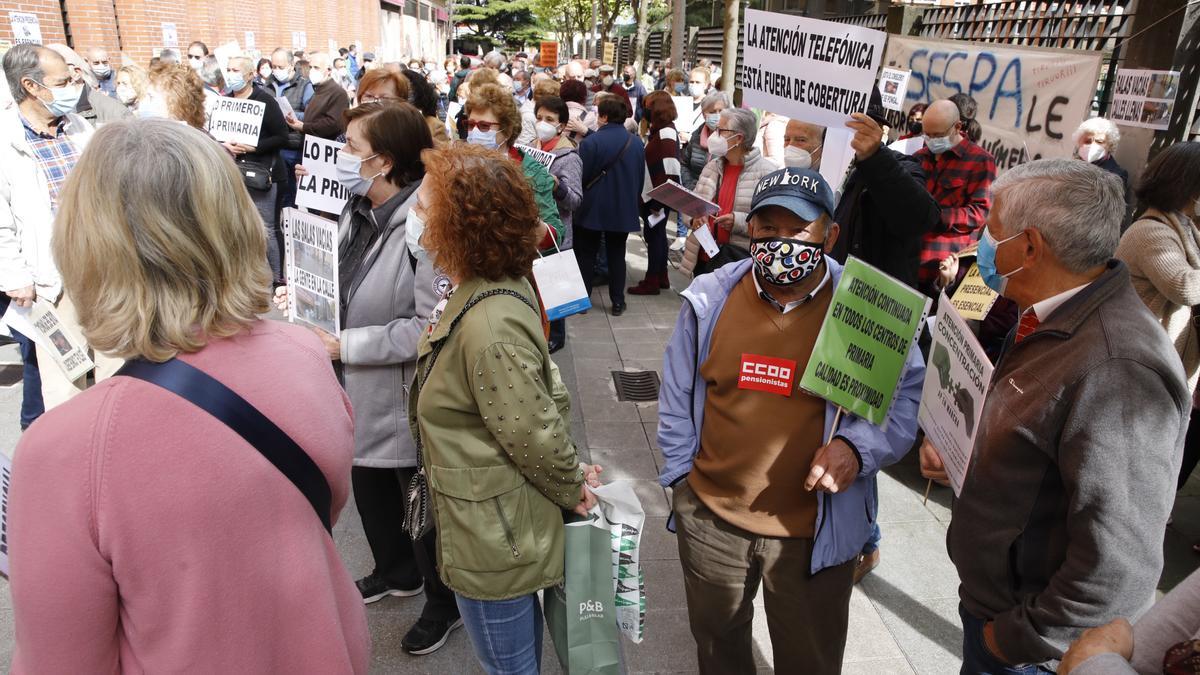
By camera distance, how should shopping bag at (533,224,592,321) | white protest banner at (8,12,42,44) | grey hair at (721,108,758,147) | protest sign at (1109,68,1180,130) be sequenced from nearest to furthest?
shopping bag at (533,224,592,321) → protest sign at (1109,68,1180,130) → grey hair at (721,108,758,147) → white protest banner at (8,12,42,44)

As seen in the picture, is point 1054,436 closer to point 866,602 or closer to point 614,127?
point 866,602

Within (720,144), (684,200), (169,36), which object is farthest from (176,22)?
(684,200)

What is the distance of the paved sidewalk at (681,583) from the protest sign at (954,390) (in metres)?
1.34

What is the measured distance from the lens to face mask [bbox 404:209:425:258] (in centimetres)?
265

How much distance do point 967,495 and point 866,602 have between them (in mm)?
1671

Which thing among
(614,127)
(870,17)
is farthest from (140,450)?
(870,17)

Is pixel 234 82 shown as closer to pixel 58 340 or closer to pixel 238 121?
pixel 238 121

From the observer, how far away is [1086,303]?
5.80 ft

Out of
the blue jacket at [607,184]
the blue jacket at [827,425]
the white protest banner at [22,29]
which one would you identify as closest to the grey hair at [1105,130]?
the blue jacket at [607,184]

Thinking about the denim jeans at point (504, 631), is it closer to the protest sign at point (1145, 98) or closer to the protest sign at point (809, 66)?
the protest sign at point (809, 66)

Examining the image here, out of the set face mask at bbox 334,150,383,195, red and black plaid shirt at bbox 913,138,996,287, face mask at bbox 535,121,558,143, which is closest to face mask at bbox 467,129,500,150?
face mask at bbox 535,121,558,143

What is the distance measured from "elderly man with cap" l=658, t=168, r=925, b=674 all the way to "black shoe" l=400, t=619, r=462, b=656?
1.16 metres

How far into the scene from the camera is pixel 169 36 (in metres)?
13.9

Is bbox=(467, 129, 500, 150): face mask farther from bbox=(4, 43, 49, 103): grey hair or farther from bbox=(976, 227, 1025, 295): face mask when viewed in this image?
bbox=(976, 227, 1025, 295): face mask
